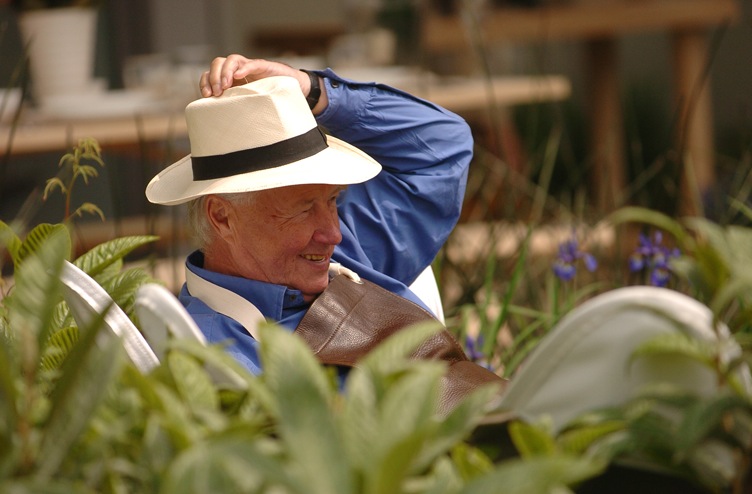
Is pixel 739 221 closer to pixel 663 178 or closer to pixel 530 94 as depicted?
pixel 663 178

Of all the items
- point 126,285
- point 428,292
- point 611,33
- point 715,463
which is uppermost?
point 715,463

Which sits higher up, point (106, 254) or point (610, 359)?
point (610, 359)


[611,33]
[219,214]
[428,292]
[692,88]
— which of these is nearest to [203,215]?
[219,214]

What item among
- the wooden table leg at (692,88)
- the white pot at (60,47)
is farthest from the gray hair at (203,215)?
the wooden table leg at (692,88)

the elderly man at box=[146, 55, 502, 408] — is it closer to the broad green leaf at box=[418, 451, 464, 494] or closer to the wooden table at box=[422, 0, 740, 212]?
the broad green leaf at box=[418, 451, 464, 494]

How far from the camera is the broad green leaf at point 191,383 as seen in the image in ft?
3.57

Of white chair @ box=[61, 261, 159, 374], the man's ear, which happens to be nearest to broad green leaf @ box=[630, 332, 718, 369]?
→ white chair @ box=[61, 261, 159, 374]

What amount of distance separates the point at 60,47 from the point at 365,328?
244cm

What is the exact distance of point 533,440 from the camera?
106cm

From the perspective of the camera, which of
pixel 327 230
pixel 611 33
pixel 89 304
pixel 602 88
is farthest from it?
pixel 602 88

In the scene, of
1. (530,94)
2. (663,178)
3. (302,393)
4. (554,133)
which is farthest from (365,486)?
(530,94)

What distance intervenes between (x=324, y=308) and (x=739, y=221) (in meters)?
1.15

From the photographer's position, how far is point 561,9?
18.2 ft

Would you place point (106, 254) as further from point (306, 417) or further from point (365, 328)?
point (306, 417)
